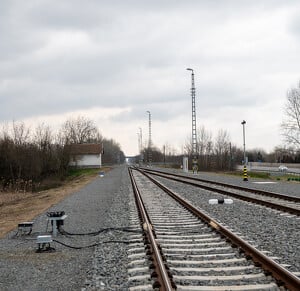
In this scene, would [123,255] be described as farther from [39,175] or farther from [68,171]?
[68,171]

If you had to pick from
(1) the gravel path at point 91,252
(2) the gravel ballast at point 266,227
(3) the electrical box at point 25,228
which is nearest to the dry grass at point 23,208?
(3) the electrical box at point 25,228

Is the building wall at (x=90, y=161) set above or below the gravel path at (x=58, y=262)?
above

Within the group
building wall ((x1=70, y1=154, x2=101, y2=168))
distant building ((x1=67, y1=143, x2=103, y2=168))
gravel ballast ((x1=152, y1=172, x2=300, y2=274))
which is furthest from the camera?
building wall ((x1=70, y1=154, x2=101, y2=168))

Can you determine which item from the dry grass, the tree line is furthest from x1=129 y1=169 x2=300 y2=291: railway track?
the tree line

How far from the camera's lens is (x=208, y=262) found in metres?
7.37

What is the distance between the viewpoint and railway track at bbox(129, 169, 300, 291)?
5.92 metres

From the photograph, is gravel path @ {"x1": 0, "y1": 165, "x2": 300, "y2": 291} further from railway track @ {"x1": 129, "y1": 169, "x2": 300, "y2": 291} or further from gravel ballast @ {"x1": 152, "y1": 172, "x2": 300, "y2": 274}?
railway track @ {"x1": 129, "y1": 169, "x2": 300, "y2": 291}

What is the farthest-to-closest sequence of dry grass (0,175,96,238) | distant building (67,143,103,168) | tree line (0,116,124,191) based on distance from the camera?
1. distant building (67,143,103,168)
2. tree line (0,116,124,191)
3. dry grass (0,175,96,238)

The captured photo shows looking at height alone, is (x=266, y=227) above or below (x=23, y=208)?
above

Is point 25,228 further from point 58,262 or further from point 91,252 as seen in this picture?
point 58,262

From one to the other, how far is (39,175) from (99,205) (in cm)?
4755

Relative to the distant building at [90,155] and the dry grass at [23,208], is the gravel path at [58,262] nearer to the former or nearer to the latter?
the dry grass at [23,208]

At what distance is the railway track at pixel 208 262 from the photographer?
19.4ft

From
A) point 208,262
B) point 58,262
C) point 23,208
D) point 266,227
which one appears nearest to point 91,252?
point 58,262
